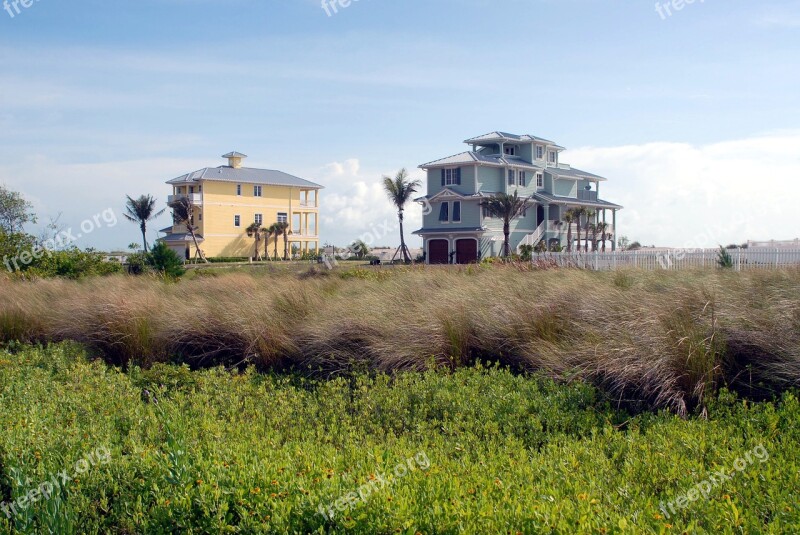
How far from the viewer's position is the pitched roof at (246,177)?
192ft

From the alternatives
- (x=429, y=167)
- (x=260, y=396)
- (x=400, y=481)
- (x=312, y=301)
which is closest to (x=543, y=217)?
(x=429, y=167)

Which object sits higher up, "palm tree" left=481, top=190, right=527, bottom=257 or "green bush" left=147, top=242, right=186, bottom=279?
"palm tree" left=481, top=190, right=527, bottom=257

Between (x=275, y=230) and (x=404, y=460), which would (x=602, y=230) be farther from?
(x=404, y=460)

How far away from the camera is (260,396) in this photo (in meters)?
7.91

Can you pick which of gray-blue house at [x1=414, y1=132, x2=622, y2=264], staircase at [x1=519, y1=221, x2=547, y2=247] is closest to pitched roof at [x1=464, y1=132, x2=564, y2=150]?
gray-blue house at [x1=414, y1=132, x2=622, y2=264]

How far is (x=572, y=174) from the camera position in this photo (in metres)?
53.0

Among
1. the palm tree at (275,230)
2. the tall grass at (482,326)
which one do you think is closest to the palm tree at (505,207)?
the palm tree at (275,230)

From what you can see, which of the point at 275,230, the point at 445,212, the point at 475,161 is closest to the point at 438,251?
the point at 445,212

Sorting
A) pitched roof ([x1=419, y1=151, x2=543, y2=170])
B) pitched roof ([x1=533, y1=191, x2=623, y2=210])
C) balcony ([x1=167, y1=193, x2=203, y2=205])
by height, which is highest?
pitched roof ([x1=419, y1=151, x2=543, y2=170])

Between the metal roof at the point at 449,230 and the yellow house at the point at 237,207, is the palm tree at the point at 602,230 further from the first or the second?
the yellow house at the point at 237,207

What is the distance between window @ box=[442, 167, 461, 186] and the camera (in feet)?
153

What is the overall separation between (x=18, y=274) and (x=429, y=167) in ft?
102

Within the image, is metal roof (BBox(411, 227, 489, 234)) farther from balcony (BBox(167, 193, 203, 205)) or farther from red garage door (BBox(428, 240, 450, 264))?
balcony (BBox(167, 193, 203, 205))

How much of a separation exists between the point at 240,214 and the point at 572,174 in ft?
88.4
